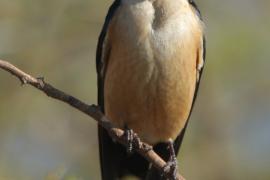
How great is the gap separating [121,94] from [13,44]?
1580 millimetres

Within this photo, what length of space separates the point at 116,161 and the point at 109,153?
0.08 meters

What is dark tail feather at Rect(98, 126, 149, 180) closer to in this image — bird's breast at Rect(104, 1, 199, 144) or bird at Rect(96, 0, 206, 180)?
bird at Rect(96, 0, 206, 180)

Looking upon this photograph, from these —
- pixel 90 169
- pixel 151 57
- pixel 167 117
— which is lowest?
pixel 90 169

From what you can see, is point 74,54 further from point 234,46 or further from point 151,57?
point 151,57

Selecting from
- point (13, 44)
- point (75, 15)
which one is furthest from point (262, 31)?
point (13, 44)

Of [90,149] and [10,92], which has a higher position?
[10,92]

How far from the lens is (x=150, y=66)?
19.6ft

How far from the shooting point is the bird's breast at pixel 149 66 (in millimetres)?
5992

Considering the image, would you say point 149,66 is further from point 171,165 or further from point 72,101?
point 72,101

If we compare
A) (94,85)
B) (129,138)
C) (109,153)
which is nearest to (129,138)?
(129,138)

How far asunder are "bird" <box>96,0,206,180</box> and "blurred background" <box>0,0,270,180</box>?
3.04 ft

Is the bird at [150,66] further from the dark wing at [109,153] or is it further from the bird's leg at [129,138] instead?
the bird's leg at [129,138]

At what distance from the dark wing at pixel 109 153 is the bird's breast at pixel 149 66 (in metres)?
0.09

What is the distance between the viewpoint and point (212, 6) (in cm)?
790
